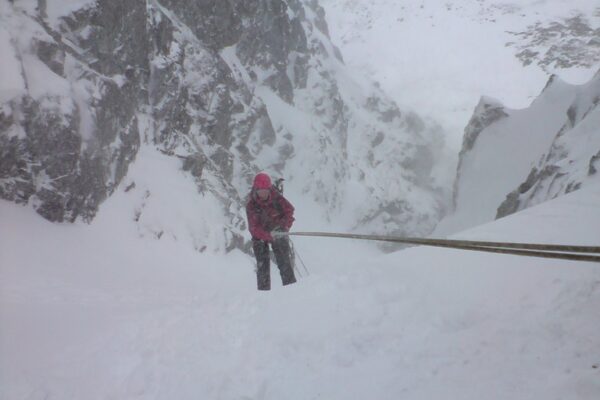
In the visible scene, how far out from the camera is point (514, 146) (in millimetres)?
25406

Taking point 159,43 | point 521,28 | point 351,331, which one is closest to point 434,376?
point 351,331

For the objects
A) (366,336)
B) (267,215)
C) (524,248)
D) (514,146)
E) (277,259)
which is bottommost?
(366,336)

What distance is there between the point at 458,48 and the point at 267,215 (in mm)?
74544

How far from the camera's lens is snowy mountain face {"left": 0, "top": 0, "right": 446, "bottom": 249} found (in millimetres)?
13320

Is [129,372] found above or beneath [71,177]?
beneath

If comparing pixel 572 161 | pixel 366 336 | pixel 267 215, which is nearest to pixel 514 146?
pixel 572 161

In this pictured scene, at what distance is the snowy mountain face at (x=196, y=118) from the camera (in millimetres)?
13320

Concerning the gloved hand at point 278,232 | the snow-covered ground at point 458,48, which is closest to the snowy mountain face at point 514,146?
the gloved hand at point 278,232

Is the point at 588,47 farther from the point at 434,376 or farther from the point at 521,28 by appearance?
the point at 434,376

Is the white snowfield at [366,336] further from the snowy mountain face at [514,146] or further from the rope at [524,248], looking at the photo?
the snowy mountain face at [514,146]

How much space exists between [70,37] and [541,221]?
18.1 m

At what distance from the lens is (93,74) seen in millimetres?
16328

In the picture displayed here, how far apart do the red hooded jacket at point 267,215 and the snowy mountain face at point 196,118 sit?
9.25 metres

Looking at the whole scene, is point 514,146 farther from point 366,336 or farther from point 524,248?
point 524,248
